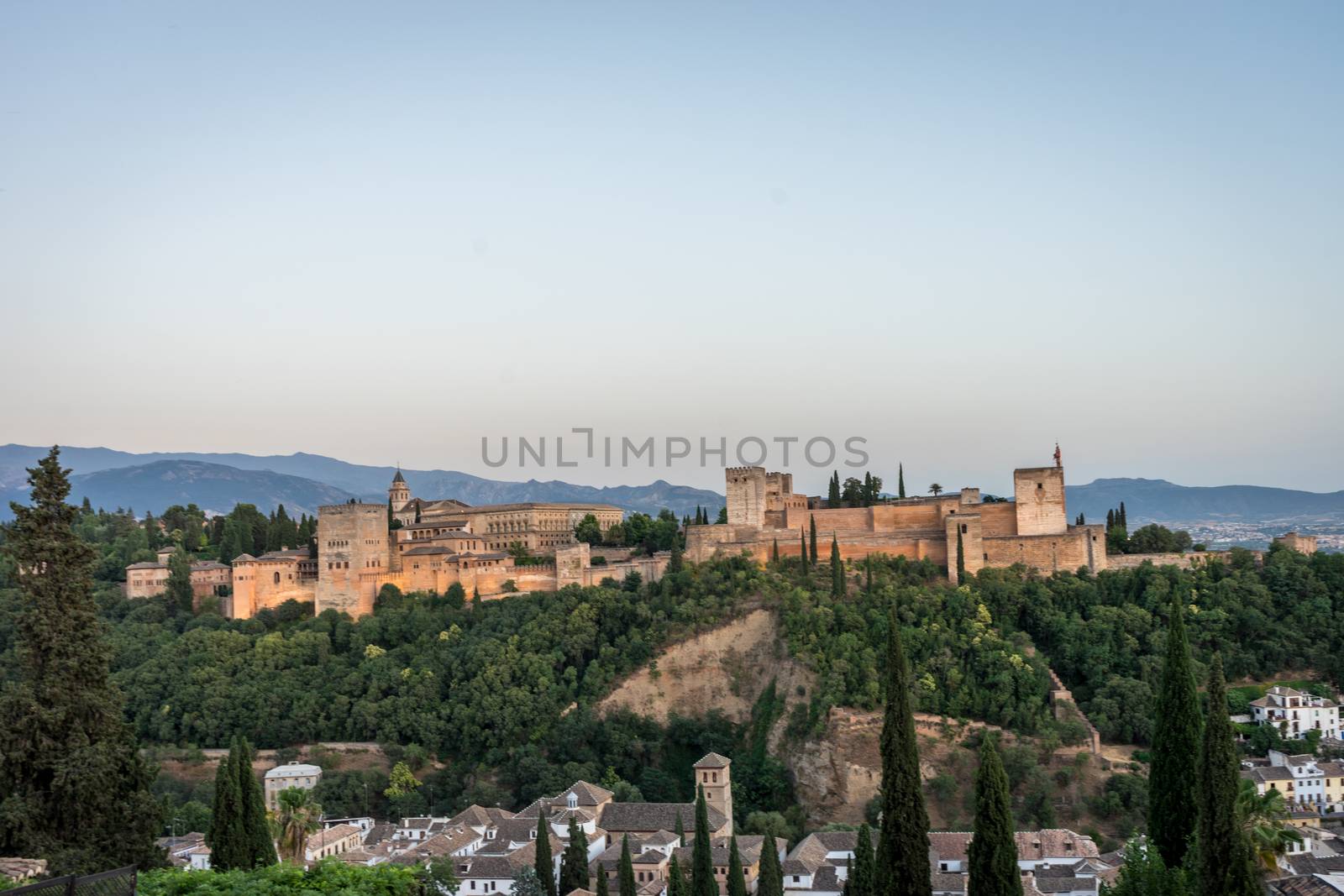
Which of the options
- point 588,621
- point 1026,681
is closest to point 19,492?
point 588,621

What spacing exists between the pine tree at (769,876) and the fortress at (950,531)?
1739 centimetres

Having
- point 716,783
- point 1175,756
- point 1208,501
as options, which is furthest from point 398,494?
point 1208,501

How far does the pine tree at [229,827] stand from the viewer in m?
19.9

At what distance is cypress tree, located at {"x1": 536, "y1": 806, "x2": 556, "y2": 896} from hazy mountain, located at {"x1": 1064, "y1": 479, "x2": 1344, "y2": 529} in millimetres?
136977

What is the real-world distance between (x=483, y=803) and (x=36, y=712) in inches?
1065

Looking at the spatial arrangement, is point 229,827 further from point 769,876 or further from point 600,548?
point 600,548

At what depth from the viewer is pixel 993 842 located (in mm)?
18906

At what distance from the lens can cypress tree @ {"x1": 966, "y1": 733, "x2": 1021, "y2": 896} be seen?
18.8 metres

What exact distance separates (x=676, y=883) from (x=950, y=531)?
20.4 m

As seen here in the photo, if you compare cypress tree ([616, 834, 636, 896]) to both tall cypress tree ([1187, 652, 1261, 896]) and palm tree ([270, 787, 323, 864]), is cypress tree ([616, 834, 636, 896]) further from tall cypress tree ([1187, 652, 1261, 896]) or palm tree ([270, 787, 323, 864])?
tall cypress tree ([1187, 652, 1261, 896])

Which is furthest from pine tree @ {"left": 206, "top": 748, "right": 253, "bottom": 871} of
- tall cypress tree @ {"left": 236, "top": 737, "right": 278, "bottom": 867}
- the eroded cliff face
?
the eroded cliff face

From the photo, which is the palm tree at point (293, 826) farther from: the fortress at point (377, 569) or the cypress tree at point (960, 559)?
the cypress tree at point (960, 559)

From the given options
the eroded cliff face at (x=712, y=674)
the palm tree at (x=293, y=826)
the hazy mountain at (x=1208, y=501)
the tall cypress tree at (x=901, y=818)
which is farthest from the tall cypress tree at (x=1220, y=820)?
the hazy mountain at (x=1208, y=501)

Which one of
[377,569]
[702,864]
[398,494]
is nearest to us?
[702,864]
